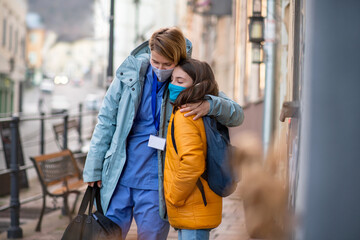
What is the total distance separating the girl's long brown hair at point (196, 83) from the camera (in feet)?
Result: 9.48

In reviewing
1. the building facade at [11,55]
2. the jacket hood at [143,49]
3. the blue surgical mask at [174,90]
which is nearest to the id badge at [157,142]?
the blue surgical mask at [174,90]

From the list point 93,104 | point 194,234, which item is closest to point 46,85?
point 93,104

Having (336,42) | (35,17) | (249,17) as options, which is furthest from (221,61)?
(35,17)

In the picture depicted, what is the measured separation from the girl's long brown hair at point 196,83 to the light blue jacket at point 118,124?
15 centimetres

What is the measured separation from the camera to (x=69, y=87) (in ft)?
222

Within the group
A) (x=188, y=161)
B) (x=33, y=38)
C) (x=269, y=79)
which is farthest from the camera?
(x=33, y=38)

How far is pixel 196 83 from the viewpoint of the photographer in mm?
2943

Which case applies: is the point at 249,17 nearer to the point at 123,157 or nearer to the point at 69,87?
the point at 123,157

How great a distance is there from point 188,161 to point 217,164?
17 cm

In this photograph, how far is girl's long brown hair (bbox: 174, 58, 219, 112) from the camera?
289cm

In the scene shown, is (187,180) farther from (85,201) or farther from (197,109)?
(85,201)

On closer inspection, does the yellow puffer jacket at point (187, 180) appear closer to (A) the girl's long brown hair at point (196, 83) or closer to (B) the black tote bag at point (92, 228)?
(A) the girl's long brown hair at point (196, 83)

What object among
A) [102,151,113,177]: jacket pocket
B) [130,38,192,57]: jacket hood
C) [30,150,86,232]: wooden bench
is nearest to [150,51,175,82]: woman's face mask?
[130,38,192,57]: jacket hood

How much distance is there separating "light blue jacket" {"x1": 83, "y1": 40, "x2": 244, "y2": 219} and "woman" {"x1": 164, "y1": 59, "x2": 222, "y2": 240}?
18 centimetres
